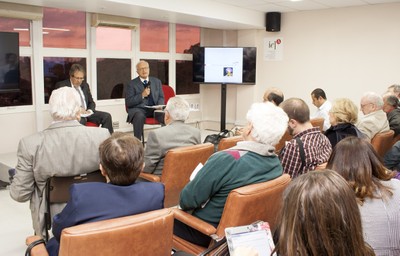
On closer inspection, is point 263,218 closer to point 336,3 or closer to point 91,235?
point 91,235

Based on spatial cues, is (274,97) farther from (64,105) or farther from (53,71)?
(53,71)

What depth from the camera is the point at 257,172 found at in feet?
7.07

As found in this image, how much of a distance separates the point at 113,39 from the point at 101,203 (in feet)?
19.5

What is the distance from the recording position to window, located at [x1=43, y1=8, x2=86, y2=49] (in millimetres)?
6305

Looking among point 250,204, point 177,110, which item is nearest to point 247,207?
point 250,204

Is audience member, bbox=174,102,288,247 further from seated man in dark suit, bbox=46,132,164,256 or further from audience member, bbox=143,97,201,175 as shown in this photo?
audience member, bbox=143,97,201,175

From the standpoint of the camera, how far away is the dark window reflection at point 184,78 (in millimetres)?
8484

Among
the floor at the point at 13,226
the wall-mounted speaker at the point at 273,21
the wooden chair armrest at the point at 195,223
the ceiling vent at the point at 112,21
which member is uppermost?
the wall-mounted speaker at the point at 273,21

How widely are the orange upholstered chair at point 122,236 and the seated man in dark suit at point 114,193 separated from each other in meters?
0.18

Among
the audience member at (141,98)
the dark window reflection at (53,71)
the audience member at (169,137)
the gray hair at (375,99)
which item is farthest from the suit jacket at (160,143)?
the dark window reflection at (53,71)

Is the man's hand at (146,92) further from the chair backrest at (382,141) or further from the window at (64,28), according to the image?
the chair backrest at (382,141)

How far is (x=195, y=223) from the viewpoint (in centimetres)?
211

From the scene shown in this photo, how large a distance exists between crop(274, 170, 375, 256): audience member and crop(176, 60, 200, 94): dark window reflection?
750 cm

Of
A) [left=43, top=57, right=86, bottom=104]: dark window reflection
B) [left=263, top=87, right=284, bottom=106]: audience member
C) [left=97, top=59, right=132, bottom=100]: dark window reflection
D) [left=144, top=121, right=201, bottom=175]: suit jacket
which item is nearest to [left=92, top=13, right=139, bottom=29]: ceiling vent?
[left=97, top=59, right=132, bottom=100]: dark window reflection
